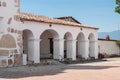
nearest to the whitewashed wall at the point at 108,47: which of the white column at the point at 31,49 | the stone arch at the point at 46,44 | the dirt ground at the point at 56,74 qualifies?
the stone arch at the point at 46,44

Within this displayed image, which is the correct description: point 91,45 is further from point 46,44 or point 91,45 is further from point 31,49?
point 31,49

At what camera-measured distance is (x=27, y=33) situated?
2300 centimetres

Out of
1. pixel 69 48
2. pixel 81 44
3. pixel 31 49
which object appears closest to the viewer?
pixel 31 49

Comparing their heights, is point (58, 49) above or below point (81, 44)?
below

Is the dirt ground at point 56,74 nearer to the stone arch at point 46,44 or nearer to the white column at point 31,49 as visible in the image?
the white column at point 31,49

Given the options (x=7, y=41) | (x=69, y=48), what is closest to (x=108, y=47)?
(x=69, y=48)

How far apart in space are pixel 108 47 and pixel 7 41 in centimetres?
2204

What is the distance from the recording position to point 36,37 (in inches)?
909

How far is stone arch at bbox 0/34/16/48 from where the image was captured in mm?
17316

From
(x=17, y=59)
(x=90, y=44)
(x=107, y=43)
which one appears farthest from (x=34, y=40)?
(x=107, y=43)

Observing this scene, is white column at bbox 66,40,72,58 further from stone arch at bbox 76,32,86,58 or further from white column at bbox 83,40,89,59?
white column at bbox 83,40,89,59

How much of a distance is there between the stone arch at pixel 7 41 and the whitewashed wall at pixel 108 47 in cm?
1963

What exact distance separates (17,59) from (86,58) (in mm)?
11810

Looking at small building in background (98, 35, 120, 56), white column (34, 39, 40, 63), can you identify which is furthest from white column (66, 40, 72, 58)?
small building in background (98, 35, 120, 56)
